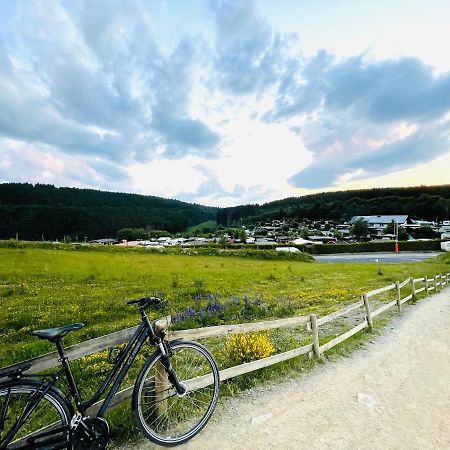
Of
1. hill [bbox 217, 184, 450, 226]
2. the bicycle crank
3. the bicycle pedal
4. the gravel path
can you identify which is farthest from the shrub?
hill [bbox 217, 184, 450, 226]

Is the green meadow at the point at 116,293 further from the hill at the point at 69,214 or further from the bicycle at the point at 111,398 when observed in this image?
the hill at the point at 69,214

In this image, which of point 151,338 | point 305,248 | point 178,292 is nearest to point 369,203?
point 305,248

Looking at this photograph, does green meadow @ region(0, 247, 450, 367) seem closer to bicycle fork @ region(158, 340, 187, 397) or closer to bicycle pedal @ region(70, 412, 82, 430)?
bicycle pedal @ region(70, 412, 82, 430)

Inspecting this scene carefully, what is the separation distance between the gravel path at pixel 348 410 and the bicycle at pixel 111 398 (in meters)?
0.34

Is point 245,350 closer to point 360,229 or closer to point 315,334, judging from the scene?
point 315,334

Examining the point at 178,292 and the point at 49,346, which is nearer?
the point at 49,346

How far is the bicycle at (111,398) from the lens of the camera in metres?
3.37

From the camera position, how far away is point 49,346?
9.20 meters

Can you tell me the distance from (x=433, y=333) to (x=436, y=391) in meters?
5.71

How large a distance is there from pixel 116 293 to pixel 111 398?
14.8m

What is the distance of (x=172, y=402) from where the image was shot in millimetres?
4906

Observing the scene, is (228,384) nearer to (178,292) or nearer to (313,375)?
(313,375)

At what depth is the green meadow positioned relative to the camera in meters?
12.2

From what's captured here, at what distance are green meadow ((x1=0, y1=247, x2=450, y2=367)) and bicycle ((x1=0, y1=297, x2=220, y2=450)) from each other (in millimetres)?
5794
